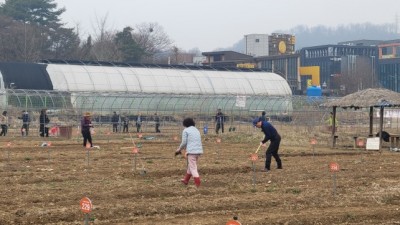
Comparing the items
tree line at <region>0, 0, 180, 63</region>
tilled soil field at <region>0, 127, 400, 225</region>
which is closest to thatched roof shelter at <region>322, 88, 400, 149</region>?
tilled soil field at <region>0, 127, 400, 225</region>

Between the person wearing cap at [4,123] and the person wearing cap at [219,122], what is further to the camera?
the person wearing cap at [219,122]

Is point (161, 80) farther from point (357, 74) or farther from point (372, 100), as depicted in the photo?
point (357, 74)

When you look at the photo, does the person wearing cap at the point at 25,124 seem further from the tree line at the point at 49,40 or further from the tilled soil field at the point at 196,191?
the tree line at the point at 49,40

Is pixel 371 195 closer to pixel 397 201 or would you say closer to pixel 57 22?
pixel 397 201

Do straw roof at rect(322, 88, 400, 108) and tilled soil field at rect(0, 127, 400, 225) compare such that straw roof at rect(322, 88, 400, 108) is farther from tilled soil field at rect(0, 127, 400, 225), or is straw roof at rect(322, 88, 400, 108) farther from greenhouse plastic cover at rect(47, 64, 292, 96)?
greenhouse plastic cover at rect(47, 64, 292, 96)

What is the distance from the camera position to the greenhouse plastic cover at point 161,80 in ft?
194

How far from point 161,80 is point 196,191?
48223 millimetres

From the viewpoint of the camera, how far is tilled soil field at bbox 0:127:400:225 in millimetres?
12409

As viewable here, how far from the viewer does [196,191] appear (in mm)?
15805

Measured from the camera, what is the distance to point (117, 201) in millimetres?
14008

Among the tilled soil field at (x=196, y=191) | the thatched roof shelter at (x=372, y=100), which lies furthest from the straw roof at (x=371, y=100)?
the tilled soil field at (x=196, y=191)

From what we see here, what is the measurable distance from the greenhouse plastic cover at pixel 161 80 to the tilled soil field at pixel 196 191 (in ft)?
109

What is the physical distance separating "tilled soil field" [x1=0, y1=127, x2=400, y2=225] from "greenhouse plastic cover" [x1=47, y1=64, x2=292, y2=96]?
33156mm

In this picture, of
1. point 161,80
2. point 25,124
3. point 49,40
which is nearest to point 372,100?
point 25,124
